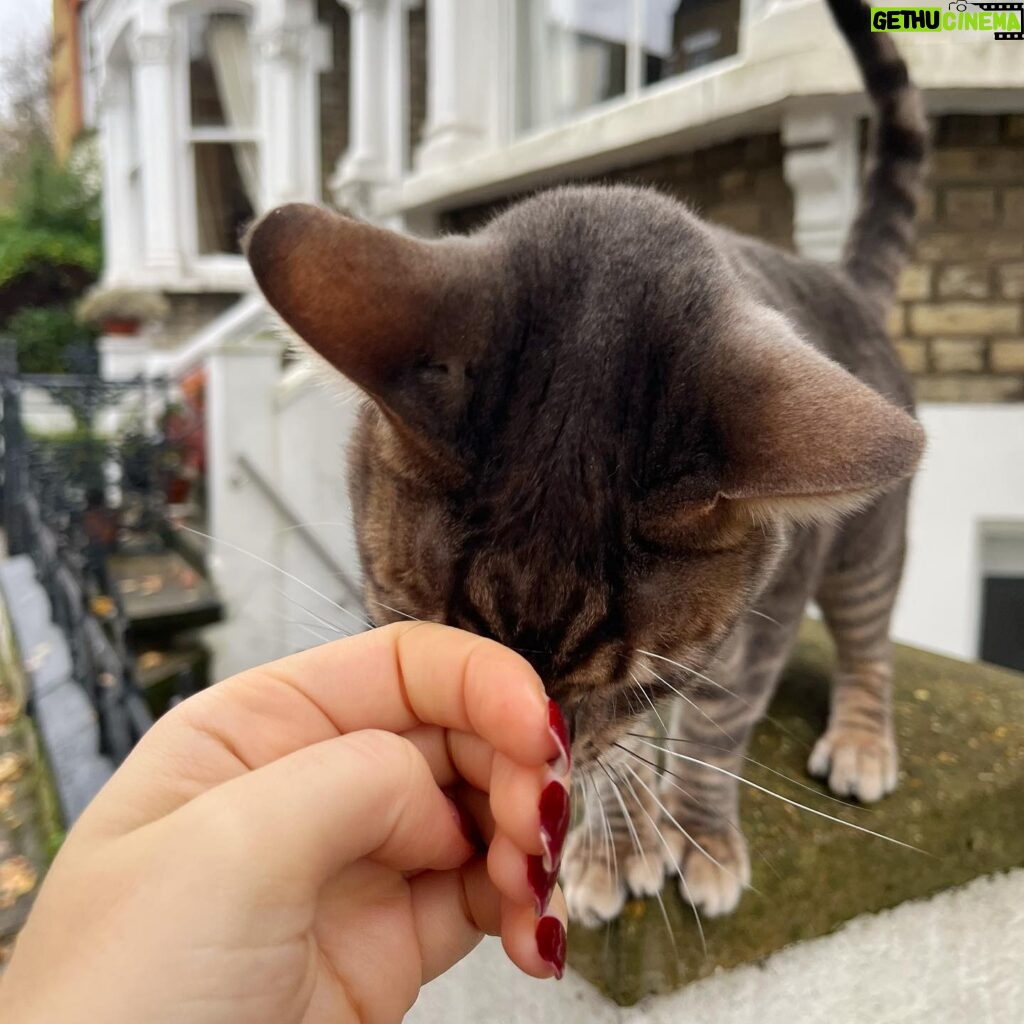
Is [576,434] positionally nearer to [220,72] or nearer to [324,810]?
[324,810]

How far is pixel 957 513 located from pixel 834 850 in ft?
8.20

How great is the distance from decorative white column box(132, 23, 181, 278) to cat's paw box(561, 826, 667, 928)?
8.92 m

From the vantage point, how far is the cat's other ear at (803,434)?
846mm

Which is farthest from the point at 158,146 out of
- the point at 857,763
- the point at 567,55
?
the point at 857,763

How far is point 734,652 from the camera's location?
137 centimetres

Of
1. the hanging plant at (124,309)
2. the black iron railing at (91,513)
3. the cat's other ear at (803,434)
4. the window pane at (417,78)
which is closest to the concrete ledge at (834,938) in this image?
the cat's other ear at (803,434)

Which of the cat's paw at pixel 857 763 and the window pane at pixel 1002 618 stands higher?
the cat's paw at pixel 857 763

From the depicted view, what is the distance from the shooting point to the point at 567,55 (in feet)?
16.4

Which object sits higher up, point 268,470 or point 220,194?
point 220,194

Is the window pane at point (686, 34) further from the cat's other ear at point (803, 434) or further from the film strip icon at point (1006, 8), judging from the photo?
the cat's other ear at point (803, 434)

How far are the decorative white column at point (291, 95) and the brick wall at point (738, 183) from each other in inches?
202

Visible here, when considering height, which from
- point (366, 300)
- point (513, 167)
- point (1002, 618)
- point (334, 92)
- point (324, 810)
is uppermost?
point (334, 92)

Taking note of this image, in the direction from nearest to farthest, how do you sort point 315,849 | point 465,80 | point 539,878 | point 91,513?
point 315,849 → point 539,878 → point 91,513 → point 465,80

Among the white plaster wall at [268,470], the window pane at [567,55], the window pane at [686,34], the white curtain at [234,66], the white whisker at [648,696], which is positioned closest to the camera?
the white whisker at [648,696]
